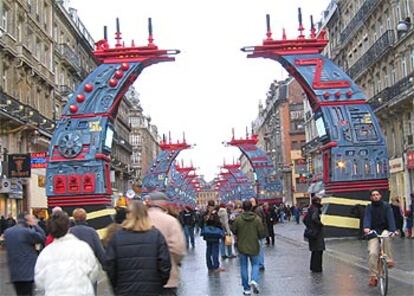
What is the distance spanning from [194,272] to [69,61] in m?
→ 36.9

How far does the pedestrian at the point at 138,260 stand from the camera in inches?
228

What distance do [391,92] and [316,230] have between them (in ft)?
78.1

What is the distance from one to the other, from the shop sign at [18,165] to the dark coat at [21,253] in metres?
20.3

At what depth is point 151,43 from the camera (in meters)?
24.3

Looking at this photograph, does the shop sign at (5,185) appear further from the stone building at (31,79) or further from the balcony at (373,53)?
the balcony at (373,53)

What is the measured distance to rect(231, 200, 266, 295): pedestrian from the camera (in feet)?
39.3

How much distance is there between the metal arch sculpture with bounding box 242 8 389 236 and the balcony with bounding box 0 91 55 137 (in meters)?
14.3

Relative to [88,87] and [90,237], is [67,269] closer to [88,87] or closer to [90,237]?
[90,237]

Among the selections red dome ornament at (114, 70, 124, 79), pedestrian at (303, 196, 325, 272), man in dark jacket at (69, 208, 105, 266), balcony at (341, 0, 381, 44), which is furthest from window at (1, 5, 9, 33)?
man in dark jacket at (69, 208, 105, 266)

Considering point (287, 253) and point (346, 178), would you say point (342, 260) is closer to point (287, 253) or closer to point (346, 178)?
point (287, 253)

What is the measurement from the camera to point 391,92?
37.1 m

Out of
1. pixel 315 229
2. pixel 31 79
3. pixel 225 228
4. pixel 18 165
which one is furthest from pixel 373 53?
pixel 315 229

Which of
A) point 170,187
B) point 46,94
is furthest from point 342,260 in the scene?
point 170,187

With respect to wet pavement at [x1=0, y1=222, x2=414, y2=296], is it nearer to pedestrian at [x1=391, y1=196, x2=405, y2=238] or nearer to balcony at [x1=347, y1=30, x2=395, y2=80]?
pedestrian at [x1=391, y1=196, x2=405, y2=238]
